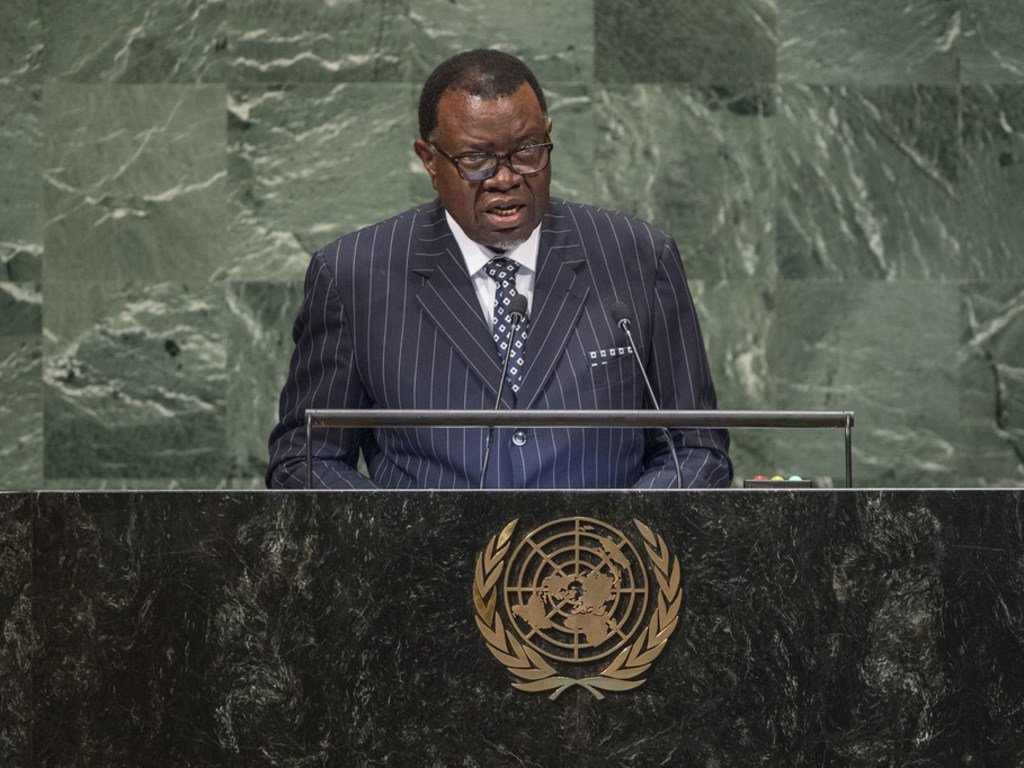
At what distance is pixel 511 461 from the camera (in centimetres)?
318

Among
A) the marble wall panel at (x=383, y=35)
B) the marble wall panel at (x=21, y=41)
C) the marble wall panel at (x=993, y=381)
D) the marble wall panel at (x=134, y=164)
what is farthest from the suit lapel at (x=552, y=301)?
the marble wall panel at (x=21, y=41)

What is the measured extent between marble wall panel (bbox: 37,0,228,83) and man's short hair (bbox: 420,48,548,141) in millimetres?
2376

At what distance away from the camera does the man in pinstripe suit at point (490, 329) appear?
3.21 m

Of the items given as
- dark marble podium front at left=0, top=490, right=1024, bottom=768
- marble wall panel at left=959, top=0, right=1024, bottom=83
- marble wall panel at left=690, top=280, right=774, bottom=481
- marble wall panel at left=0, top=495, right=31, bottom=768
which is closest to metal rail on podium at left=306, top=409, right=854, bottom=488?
dark marble podium front at left=0, top=490, right=1024, bottom=768

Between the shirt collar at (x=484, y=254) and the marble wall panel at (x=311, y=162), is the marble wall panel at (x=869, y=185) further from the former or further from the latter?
the shirt collar at (x=484, y=254)

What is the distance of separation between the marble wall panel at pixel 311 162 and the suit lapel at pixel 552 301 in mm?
2128

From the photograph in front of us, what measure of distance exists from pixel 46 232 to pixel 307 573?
11.6 feet

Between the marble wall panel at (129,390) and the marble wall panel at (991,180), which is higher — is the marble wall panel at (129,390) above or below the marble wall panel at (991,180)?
below

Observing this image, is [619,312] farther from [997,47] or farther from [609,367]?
[997,47]

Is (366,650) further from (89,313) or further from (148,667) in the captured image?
(89,313)

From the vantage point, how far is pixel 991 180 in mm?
5590

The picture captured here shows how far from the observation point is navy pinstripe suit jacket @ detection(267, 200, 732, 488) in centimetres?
320

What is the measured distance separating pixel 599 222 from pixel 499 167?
0.36m

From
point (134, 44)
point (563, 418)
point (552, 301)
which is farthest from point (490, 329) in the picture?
point (134, 44)
